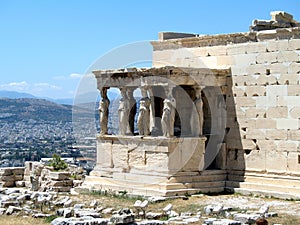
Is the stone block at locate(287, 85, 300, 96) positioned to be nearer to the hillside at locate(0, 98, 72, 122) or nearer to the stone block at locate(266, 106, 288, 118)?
the stone block at locate(266, 106, 288, 118)

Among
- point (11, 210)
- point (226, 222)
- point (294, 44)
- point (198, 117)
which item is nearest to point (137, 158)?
point (198, 117)

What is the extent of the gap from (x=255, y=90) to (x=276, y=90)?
71 centimetres

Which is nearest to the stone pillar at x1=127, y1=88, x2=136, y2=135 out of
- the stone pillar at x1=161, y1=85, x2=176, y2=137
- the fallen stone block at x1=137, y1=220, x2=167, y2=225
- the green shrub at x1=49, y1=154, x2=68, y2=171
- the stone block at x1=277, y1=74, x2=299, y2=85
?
the stone pillar at x1=161, y1=85, x2=176, y2=137

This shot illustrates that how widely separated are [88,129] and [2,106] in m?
64.8

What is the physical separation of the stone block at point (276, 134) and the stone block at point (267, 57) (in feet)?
6.18

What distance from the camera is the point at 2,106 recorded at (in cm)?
10062

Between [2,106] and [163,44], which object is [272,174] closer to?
[163,44]

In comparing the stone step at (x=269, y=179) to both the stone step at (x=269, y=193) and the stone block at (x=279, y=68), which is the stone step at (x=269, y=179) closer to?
the stone step at (x=269, y=193)

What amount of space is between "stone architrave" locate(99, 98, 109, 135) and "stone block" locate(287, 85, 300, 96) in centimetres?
568

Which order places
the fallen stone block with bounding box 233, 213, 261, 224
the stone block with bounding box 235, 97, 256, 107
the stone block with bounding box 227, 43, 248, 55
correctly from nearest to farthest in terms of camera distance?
the fallen stone block with bounding box 233, 213, 261, 224 → the stone block with bounding box 235, 97, 256, 107 → the stone block with bounding box 227, 43, 248, 55

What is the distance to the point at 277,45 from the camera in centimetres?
2088

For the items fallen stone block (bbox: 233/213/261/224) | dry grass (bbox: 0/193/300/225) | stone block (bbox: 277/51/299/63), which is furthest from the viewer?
stone block (bbox: 277/51/299/63)

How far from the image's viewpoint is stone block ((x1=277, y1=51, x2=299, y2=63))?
20.5 m

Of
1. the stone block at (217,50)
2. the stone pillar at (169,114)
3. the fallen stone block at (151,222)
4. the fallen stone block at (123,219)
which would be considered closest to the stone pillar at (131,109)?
the stone pillar at (169,114)
